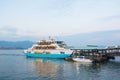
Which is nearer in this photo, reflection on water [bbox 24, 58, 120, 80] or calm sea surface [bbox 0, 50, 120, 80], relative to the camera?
calm sea surface [bbox 0, 50, 120, 80]

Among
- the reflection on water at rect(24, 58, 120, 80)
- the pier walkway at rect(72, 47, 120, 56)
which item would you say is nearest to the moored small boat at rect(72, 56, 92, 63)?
the reflection on water at rect(24, 58, 120, 80)

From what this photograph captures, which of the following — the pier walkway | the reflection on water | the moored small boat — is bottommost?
the reflection on water

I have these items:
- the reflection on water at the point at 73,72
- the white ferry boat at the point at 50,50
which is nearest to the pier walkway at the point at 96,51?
the white ferry boat at the point at 50,50

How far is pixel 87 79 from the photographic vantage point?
41.8m

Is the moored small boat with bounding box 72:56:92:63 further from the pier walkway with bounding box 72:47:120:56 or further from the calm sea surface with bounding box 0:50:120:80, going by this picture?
the pier walkway with bounding box 72:47:120:56

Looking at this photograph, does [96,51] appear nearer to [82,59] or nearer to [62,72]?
[82,59]

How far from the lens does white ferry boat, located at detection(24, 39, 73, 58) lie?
85.5 m

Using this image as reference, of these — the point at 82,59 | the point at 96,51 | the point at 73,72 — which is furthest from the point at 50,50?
the point at 73,72

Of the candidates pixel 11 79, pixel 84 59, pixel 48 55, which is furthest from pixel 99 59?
pixel 11 79

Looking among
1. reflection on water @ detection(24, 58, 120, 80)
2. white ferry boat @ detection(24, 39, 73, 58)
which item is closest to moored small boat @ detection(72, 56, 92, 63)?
reflection on water @ detection(24, 58, 120, 80)

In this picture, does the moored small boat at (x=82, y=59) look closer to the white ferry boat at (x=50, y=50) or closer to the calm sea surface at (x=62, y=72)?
the calm sea surface at (x=62, y=72)

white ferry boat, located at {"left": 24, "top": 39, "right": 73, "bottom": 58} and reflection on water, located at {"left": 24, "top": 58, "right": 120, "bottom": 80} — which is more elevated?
white ferry boat, located at {"left": 24, "top": 39, "right": 73, "bottom": 58}

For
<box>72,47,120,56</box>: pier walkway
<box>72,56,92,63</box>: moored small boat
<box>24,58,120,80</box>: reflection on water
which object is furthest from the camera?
<box>72,47,120,56</box>: pier walkway

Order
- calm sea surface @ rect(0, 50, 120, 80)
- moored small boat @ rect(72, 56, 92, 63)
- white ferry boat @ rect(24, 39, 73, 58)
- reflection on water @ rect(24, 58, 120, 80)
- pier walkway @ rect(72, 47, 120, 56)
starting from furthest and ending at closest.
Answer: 1. white ferry boat @ rect(24, 39, 73, 58)
2. pier walkway @ rect(72, 47, 120, 56)
3. moored small boat @ rect(72, 56, 92, 63)
4. reflection on water @ rect(24, 58, 120, 80)
5. calm sea surface @ rect(0, 50, 120, 80)
